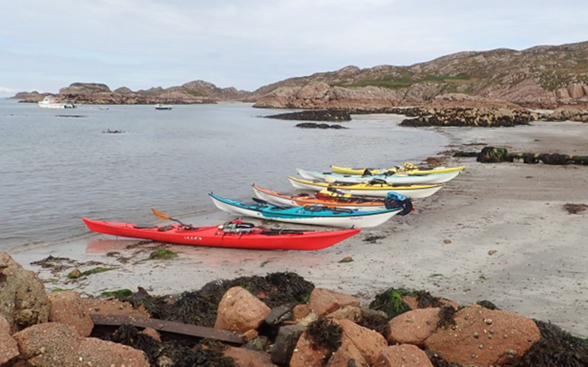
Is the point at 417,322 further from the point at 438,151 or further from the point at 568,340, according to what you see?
the point at 438,151

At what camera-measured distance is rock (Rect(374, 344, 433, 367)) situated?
4133mm

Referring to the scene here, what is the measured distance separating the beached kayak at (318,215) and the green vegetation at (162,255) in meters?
3.75

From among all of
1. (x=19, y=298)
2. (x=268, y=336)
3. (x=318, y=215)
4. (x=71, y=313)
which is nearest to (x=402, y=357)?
(x=268, y=336)

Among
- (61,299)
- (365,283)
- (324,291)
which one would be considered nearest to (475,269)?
(365,283)

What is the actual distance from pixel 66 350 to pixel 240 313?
6.41 feet

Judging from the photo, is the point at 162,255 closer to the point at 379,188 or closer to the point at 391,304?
the point at 391,304

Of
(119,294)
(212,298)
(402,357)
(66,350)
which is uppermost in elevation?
(66,350)

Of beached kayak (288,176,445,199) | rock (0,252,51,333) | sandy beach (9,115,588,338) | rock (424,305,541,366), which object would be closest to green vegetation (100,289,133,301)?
sandy beach (9,115,588,338)

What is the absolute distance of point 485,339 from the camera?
4.73 meters

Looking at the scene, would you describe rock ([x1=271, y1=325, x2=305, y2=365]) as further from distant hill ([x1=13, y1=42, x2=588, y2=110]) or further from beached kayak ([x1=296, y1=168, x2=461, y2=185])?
distant hill ([x1=13, y1=42, x2=588, y2=110])

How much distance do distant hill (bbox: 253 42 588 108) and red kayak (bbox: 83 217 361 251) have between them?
68869 mm

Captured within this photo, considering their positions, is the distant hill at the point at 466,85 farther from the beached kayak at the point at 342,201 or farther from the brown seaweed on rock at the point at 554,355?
the brown seaweed on rock at the point at 554,355

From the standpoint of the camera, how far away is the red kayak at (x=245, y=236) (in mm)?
10406

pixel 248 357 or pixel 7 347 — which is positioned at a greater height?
pixel 7 347
